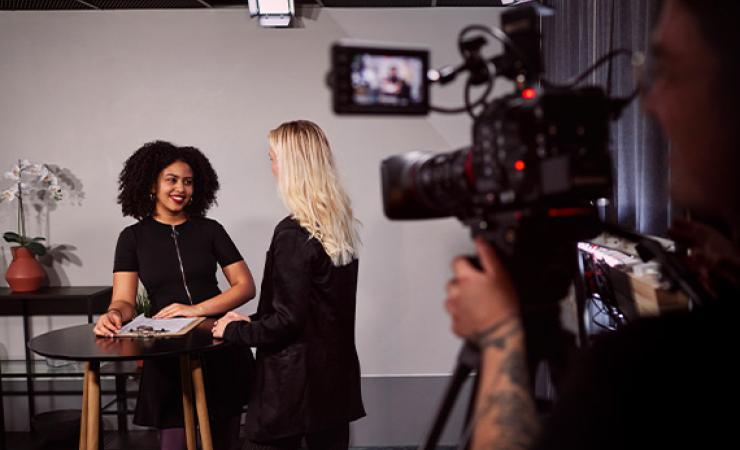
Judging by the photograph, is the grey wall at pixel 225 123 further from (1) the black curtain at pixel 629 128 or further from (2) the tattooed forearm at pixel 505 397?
(2) the tattooed forearm at pixel 505 397

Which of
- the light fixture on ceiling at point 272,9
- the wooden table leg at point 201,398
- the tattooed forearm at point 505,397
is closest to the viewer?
the tattooed forearm at point 505,397

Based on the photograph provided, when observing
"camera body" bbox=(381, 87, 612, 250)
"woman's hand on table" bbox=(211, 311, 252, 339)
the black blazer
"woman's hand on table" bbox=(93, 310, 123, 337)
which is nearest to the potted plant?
"woman's hand on table" bbox=(93, 310, 123, 337)

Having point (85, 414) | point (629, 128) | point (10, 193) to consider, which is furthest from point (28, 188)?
point (629, 128)

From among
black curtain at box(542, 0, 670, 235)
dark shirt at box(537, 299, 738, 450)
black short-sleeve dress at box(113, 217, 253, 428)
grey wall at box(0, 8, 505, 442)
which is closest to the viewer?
dark shirt at box(537, 299, 738, 450)

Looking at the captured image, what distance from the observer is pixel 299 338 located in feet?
6.86

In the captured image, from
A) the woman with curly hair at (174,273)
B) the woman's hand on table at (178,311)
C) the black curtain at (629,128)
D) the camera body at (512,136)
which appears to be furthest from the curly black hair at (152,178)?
the camera body at (512,136)

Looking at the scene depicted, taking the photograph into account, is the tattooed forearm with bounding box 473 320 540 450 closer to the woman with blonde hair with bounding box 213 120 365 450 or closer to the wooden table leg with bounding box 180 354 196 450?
the woman with blonde hair with bounding box 213 120 365 450

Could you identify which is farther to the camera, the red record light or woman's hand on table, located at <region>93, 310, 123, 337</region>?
woman's hand on table, located at <region>93, 310, 123, 337</region>

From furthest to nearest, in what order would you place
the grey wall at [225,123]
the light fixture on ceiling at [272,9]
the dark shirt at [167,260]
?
the grey wall at [225,123] < the light fixture on ceiling at [272,9] < the dark shirt at [167,260]

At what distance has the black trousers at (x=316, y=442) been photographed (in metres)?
2.07

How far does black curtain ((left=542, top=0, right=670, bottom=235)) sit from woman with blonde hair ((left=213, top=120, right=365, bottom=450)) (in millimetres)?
979

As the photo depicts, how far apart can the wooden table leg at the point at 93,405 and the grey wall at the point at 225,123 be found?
152cm

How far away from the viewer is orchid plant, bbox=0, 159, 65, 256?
11.4ft

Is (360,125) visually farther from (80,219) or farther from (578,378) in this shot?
(578,378)
